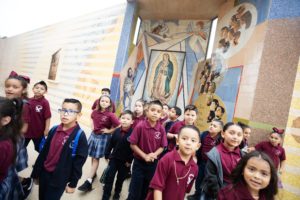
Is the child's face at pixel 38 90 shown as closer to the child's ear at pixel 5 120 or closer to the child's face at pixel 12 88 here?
the child's face at pixel 12 88

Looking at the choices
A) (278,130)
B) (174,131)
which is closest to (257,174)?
(174,131)

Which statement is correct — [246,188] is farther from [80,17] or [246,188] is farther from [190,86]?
[80,17]

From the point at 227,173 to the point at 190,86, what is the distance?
249 inches

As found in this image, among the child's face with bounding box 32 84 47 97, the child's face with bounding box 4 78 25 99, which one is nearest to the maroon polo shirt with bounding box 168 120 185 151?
the child's face with bounding box 32 84 47 97

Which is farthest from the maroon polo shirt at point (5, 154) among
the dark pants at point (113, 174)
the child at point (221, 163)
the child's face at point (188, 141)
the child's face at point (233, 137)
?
the child's face at point (233, 137)

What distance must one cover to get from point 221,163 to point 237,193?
48 centimetres

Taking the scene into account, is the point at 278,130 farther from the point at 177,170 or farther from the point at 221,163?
the point at 177,170

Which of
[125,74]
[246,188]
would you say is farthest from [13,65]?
[246,188]

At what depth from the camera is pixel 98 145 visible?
349 centimetres

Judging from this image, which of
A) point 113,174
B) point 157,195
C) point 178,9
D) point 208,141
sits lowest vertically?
point 113,174

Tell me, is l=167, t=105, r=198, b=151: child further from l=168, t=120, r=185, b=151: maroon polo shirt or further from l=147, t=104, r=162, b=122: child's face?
l=147, t=104, r=162, b=122: child's face

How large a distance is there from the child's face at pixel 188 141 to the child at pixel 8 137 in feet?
4.12

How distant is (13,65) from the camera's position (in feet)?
60.2

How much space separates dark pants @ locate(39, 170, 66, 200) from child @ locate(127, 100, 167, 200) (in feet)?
2.71
